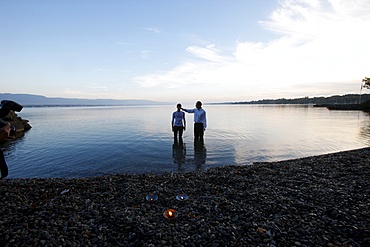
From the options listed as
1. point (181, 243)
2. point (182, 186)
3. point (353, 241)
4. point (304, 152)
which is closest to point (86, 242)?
point (181, 243)

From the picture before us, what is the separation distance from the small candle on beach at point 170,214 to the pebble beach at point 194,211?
0.28 feet

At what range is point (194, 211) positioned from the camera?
17.5 feet

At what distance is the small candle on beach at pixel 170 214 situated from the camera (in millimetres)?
5023

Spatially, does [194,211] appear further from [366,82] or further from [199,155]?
[366,82]

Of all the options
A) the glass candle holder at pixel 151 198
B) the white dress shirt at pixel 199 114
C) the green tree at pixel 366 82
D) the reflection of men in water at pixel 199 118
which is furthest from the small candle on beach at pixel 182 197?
the green tree at pixel 366 82

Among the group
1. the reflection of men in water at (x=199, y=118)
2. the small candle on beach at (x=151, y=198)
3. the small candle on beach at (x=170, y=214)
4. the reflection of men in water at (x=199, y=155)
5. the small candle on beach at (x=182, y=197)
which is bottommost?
the reflection of men in water at (x=199, y=155)

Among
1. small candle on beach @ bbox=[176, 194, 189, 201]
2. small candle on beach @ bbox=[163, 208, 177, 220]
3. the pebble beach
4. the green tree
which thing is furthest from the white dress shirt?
the green tree

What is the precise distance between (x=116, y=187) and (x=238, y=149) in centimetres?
1149

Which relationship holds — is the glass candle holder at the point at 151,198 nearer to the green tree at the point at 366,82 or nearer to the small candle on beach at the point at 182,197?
the small candle on beach at the point at 182,197

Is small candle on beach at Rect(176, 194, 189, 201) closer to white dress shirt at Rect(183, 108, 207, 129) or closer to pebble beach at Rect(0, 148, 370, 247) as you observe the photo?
pebble beach at Rect(0, 148, 370, 247)

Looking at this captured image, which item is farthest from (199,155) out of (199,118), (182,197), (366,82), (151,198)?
(366,82)

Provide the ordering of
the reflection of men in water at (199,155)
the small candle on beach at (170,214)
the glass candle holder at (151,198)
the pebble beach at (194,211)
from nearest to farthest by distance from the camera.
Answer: the pebble beach at (194,211) < the small candle on beach at (170,214) < the glass candle holder at (151,198) < the reflection of men in water at (199,155)

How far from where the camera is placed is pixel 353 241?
386 cm

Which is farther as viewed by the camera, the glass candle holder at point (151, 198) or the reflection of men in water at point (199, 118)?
the reflection of men in water at point (199, 118)
